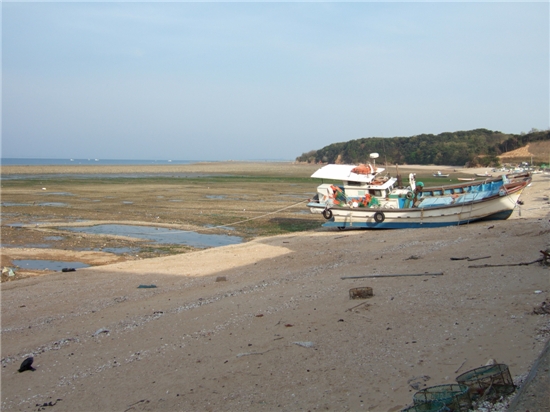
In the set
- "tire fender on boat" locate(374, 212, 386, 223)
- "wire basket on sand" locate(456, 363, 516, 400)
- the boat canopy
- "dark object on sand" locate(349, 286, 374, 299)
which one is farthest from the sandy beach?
the boat canopy

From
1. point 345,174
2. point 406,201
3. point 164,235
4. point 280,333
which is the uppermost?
point 345,174

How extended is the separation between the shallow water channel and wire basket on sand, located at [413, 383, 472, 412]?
15.7 meters

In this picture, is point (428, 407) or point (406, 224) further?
point (406, 224)

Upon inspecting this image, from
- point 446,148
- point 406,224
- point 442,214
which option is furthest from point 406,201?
point 446,148

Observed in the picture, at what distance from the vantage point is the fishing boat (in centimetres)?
2052

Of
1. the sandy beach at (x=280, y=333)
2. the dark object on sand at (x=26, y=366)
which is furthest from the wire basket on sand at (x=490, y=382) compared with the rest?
the dark object on sand at (x=26, y=366)

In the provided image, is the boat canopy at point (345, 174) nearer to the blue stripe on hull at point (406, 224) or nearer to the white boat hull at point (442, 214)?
the white boat hull at point (442, 214)

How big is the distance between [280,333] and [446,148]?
295 feet

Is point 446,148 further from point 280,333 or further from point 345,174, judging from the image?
point 280,333

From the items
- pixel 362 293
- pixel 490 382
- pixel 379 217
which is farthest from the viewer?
pixel 379 217

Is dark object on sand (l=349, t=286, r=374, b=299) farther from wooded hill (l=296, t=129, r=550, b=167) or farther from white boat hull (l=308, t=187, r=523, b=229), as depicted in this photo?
wooded hill (l=296, t=129, r=550, b=167)

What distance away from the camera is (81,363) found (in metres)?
7.45

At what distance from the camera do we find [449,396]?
15.1ft

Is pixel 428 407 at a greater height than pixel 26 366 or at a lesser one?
greater
